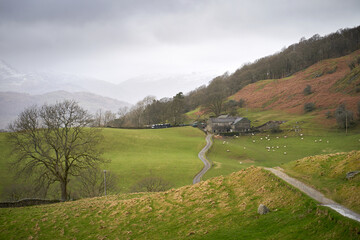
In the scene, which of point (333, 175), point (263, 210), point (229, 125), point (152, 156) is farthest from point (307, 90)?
point (263, 210)

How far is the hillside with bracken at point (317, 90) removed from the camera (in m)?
104

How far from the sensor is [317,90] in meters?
125

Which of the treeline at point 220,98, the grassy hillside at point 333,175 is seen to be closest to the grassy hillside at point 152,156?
the grassy hillside at point 333,175

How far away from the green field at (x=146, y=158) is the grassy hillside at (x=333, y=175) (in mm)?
25809

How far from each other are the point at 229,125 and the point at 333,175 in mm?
88551

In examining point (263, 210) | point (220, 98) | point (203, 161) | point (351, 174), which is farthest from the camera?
point (220, 98)

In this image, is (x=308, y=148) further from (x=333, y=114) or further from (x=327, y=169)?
(x=327, y=169)

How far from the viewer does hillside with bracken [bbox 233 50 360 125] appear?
10375 centimetres

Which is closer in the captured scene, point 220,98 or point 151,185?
point 151,185

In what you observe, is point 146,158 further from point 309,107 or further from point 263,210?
point 309,107

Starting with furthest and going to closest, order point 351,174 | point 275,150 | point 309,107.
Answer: point 309,107 → point 275,150 → point 351,174

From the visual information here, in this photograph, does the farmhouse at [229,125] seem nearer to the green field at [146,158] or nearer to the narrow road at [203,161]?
the green field at [146,158]

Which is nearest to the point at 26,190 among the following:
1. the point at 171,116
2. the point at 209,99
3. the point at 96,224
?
the point at 96,224

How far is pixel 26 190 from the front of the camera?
39.1 metres
